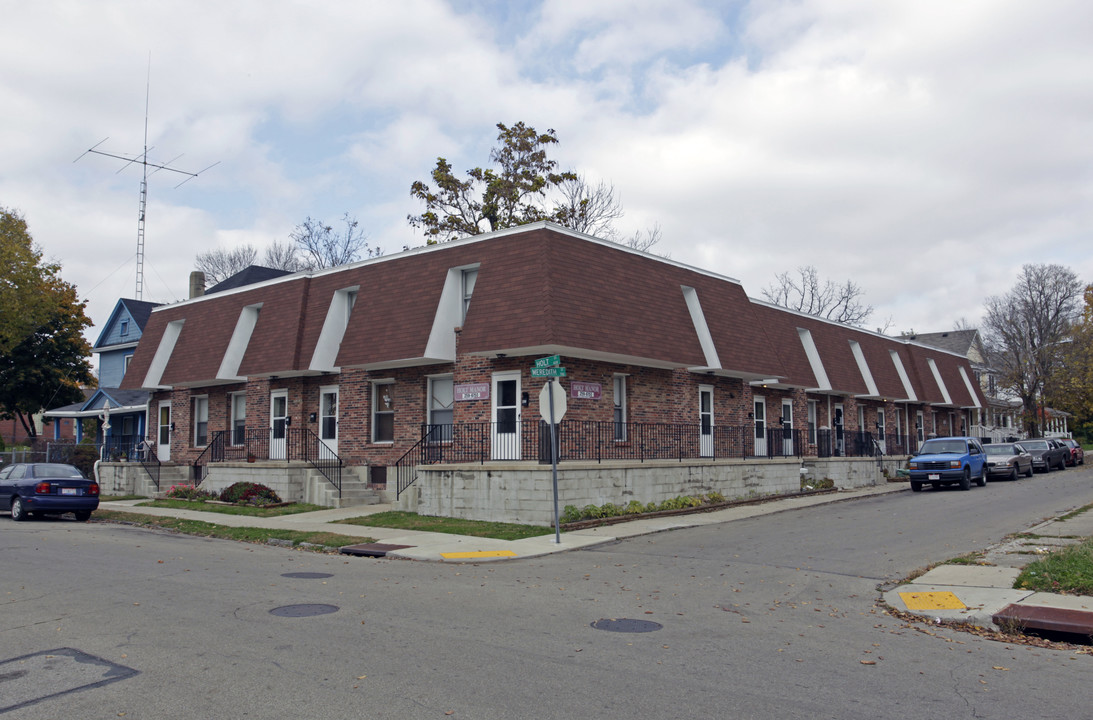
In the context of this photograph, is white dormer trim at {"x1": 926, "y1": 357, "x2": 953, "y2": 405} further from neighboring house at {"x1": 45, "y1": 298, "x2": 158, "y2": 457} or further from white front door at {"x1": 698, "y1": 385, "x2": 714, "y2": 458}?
neighboring house at {"x1": 45, "y1": 298, "x2": 158, "y2": 457}

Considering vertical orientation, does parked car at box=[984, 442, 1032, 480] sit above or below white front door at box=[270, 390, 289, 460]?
below

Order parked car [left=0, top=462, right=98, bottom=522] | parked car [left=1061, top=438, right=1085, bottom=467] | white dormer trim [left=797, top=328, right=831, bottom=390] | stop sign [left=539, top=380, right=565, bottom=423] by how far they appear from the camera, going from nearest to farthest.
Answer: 1. stop sign [left=539, top=380, right=565, bottom=423]
2. parked car [left=0, top=462, right=98, bottom=522]
3. white dormer trim [left=797, top=328, right=831, bottom=390]
4. parked car [left=1061, top=438, right=1085, bottom=467]

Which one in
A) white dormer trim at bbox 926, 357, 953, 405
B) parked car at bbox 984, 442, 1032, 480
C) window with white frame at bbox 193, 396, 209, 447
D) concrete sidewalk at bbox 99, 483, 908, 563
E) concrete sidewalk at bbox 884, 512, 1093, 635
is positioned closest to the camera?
concrete sidewalk at bbox 884, 512, 1093, 635

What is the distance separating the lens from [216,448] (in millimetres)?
27734

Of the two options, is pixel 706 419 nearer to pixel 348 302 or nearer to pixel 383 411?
pixel 383 411

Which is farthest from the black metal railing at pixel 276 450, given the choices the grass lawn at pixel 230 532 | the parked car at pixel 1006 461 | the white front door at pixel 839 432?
the parked car at pixel 1006 461

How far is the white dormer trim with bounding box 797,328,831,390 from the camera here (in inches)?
1243

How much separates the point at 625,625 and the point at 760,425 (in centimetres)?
2137

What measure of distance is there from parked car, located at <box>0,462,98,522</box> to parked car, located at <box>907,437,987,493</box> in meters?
25.4

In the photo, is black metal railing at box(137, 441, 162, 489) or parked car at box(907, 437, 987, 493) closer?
parked car at box(907, 437, 987, 493)

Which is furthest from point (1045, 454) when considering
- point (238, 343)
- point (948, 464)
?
point (238, 343)

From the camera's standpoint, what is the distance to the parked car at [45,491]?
65.9ft

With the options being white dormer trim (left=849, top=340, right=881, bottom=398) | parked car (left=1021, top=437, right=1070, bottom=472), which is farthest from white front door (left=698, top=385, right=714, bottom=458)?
parked car (left=1021, top=437, right=1070, bottom=472)

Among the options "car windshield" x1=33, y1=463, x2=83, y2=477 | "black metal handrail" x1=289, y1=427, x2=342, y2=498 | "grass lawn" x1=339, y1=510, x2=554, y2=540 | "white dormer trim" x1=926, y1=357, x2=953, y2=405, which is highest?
"white dormer trim" x1=926, y1=357, x2=953, y2=405
